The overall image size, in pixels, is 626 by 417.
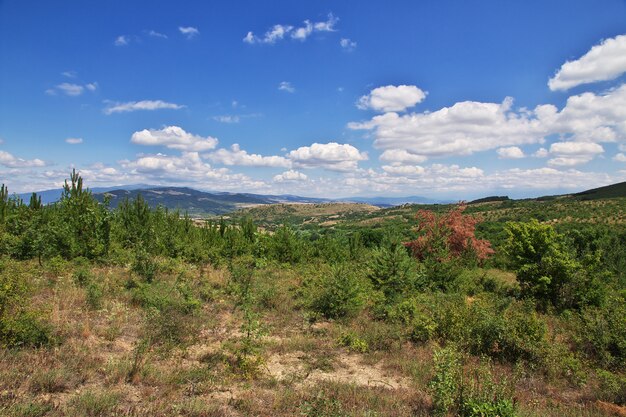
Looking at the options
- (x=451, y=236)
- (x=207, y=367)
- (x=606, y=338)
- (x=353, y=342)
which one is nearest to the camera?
(x=207, y=367)

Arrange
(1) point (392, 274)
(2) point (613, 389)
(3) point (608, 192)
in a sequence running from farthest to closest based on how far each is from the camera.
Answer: (3) point (608, 192)
(1) point (392, 274)
(2) point (613, 389)

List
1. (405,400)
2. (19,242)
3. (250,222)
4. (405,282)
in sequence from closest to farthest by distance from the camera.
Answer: (405,400) < (405,282) < (19,242) < (250,222)

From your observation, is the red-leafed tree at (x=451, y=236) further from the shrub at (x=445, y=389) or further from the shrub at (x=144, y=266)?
the shrub at (x=445, y=389)

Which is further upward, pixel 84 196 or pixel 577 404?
pixel 84 196

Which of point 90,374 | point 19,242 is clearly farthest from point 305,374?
point 19,242

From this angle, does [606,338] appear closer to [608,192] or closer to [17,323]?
[17,323]

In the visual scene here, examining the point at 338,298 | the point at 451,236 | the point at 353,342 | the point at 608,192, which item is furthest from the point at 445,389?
the point at 608,192

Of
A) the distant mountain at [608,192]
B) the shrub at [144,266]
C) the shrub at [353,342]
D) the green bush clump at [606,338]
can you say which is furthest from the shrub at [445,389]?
the distant mountain at [608,192]

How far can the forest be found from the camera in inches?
217

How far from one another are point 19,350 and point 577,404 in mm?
10405

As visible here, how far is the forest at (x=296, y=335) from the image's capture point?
552cm

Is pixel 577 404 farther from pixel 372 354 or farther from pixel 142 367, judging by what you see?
pixel 142 367

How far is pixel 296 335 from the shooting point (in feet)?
29.6

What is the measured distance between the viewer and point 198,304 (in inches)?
403
